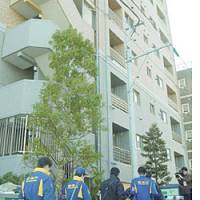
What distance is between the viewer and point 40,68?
46.5 feet

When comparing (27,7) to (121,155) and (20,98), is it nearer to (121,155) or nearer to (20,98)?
(20,98)

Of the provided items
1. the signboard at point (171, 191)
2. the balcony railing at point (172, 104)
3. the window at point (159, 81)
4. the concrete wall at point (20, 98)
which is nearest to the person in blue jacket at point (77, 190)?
the signboard at point (171, 191)

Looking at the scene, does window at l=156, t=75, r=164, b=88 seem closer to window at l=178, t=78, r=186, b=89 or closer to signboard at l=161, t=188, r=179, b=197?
window at l=178, t=78, r=186, b=89

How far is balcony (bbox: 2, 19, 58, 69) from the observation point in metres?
13.8

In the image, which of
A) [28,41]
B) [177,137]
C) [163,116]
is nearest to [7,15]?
[28,41]

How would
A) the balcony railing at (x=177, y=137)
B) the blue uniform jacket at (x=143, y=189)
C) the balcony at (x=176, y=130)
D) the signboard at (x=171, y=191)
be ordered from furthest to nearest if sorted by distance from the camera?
the balcony at (x=176, y=130) → the balcony railing at (x=177, y=137) → the signboard at (x=171, y=191) → the blue uniform jacket at (x=143, y=189)

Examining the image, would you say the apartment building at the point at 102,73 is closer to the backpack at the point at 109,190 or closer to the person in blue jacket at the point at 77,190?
the backpack at the point at 109,190

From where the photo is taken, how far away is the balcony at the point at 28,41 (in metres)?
13.8

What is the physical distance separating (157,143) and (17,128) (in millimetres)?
8488

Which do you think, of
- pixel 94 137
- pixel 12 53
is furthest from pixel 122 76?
pixel 12 53

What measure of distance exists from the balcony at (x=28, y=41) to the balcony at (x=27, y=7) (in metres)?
1.61

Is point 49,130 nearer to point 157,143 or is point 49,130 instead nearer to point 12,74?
point 12,74

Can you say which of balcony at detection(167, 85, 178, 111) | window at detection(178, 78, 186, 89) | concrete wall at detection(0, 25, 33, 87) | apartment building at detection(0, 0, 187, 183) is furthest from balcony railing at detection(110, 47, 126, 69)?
window at detection(178, 78, 186, 89)

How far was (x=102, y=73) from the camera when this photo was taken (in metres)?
17.3
